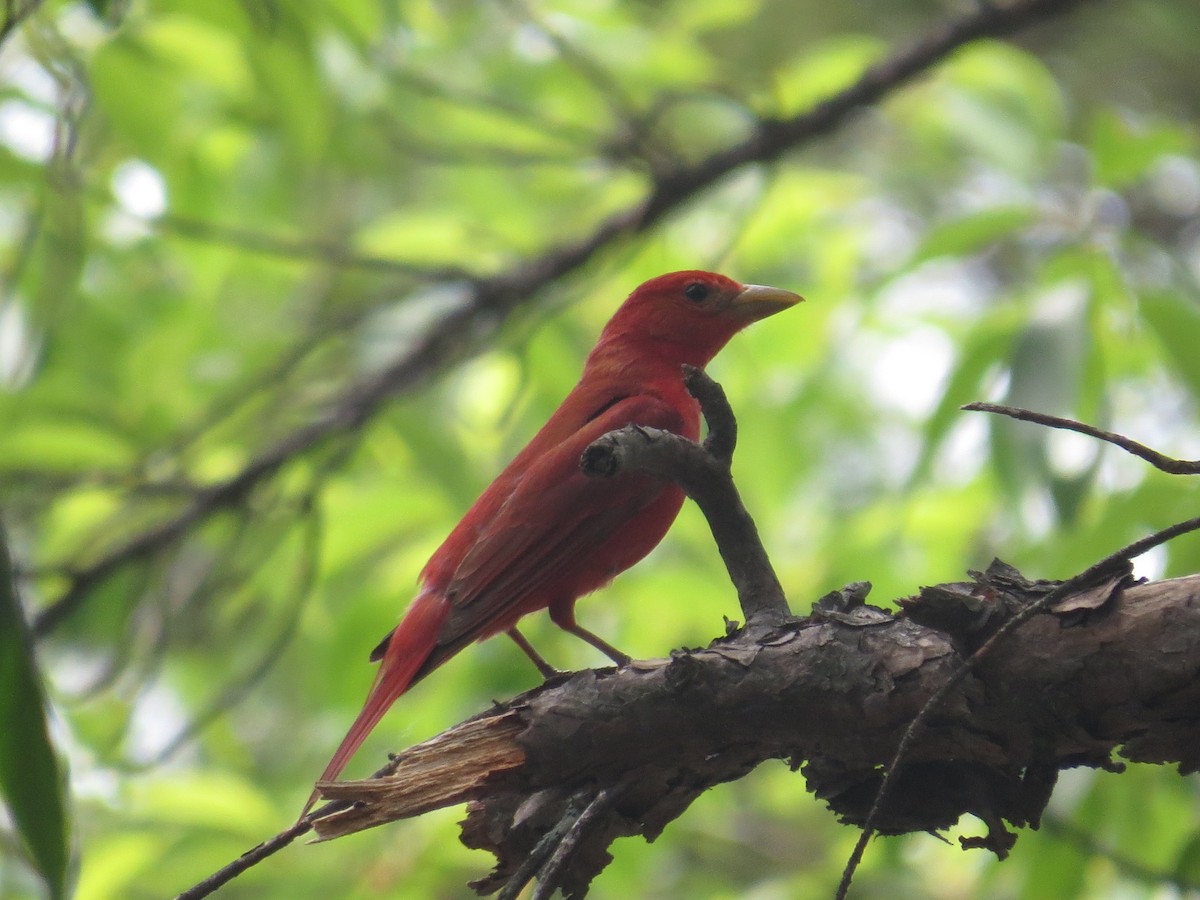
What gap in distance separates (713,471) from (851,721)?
1.68 ft

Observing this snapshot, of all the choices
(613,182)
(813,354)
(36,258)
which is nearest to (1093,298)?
(813,354)

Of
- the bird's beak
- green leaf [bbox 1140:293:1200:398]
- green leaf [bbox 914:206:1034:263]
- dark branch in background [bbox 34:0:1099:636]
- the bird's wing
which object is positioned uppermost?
dark branch in background [bbox 34:0:1099:636]

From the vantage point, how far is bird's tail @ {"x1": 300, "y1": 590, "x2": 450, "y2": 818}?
2.96m

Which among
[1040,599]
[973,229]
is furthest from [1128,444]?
[973,229]

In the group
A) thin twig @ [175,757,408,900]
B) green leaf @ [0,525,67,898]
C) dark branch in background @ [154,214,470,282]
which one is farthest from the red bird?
green leaf @ [0,525,67,898]

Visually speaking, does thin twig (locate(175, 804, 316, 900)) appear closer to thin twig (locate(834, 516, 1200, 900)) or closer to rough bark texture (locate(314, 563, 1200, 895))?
rough bark texture (locate(314, 563, 1200, 895))

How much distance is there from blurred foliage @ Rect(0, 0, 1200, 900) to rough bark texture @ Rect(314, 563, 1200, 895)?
3.65 feet

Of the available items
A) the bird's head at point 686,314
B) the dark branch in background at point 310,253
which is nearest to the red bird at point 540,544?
the bird's head at point 686,314

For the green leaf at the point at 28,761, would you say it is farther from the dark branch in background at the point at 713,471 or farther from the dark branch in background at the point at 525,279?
the dark branch in background at the point at 525,279

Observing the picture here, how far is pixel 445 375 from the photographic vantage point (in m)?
5.04

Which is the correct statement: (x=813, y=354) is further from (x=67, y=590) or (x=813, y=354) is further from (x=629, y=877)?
(x=67, y=590)

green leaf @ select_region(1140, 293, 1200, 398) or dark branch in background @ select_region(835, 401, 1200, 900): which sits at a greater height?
green leaf @ select_region(1140, 293, 1200, 398)

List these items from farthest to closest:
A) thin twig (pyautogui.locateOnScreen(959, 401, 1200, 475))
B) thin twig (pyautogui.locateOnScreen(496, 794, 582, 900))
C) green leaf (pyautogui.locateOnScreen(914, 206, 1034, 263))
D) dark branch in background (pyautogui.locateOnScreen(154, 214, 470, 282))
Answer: dark branch in background (pyautogui.locateOnScreen(154, 214, 470, 282)) < green leaf (pyautogui.locateOnScreen(914, 206, 1034, 263)) < thin twig (pyautogui.locateOnScreen(496, 794, 582, 900)) < thin twig (pyautogui.locateOnScreen(959, 401, 1200, 475))

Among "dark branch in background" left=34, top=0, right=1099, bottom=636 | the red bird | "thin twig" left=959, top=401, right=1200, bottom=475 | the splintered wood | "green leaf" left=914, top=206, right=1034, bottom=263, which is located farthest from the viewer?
"dark branch in background" left=34, top=0, right=1099, bottom=636
